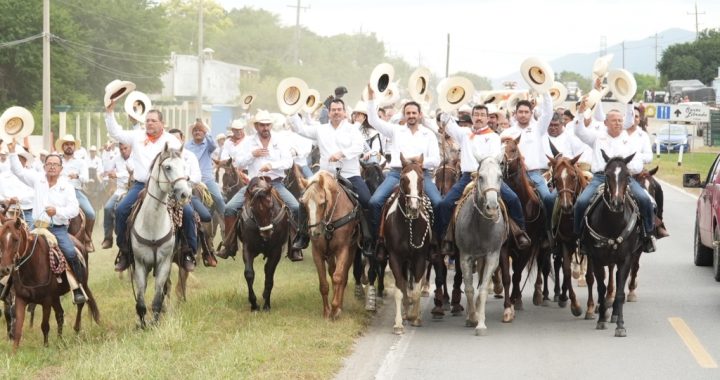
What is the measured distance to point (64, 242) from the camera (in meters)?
14.2

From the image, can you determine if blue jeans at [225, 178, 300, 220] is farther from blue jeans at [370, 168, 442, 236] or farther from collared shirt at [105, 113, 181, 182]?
collared shirt at [105, 113, 181, 182]

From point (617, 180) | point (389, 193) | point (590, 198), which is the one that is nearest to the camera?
point (617, 180)

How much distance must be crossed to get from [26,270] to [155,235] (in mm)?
1481

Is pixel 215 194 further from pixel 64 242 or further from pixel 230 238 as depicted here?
pixel 64 242

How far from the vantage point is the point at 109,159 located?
2594 centimetres

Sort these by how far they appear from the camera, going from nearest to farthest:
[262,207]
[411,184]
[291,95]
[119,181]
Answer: [411,184] → [262,207] → [291,95] → [119,181]

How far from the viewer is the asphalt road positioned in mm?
11773

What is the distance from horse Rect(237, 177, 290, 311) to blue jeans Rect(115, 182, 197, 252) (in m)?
0.94

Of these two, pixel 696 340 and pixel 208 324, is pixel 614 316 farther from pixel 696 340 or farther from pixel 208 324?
pixel 208 324

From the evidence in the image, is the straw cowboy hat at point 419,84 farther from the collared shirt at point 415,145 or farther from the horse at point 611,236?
the horse at point 611,236

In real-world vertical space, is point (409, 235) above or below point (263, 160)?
below

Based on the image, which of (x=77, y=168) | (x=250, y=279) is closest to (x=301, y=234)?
(x=250, y=279)

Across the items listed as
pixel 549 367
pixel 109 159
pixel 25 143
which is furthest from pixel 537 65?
pixel 109 159

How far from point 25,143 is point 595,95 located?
767 cm
